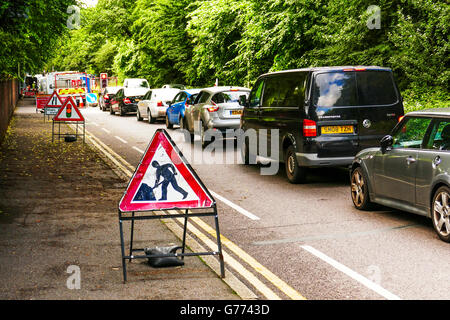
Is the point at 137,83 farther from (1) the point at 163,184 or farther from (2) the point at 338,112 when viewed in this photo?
(1) the point at 163,184

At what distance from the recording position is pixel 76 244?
310 inches

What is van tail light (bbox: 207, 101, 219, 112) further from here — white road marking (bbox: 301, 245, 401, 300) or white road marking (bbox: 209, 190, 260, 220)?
white road marking (bbox: 301, 245, 401, 300)

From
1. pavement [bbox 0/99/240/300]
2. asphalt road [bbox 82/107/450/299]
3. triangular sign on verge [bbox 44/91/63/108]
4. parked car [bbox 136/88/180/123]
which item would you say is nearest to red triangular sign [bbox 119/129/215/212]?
pavement [bbox 0/99/240/300]

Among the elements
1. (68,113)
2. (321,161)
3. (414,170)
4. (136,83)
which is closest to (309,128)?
(321,161)

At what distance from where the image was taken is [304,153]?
11992 millimetres

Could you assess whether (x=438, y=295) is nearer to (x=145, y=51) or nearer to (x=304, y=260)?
Result: (x=304, y=260)

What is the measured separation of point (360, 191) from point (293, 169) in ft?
9.10

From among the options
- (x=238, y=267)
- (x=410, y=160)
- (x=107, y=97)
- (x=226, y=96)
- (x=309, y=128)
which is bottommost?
(x=238, y=267)

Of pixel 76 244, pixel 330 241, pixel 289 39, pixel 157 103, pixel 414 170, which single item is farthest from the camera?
pixel 157 103

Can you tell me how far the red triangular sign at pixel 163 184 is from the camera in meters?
6.29

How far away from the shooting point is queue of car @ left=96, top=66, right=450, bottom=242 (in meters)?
8.13

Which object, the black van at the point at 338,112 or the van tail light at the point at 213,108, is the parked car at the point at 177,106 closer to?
the van tail light at the point at 213,108

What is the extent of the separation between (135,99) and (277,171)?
24662 millimetres

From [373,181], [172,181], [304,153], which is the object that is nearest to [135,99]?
[304,153]
